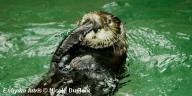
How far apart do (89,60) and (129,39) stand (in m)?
1.92

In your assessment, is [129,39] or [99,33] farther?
[129,39]

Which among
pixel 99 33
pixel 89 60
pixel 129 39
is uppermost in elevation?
pixel 99 33

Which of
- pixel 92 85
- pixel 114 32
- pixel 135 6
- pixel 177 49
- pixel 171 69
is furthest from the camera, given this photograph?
pixel 135 6

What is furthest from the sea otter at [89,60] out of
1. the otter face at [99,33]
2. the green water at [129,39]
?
the green water at [129,39]

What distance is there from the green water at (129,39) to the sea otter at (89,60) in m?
Result: 0.58

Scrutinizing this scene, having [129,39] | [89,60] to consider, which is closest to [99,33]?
[89,60]

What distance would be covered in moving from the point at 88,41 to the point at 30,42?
6.97 feet

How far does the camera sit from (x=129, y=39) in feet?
20.7

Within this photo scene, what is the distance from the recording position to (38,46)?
6266 millimetres

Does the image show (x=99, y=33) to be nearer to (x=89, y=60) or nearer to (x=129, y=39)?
(x=89, y=60)

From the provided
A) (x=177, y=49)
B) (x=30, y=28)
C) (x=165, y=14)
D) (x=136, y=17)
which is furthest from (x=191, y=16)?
(x=30, y=28)

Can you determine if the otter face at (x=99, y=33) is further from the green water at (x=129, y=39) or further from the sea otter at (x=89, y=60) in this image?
the green water at (x=129, y=39)

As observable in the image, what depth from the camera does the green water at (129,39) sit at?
536 centimetres

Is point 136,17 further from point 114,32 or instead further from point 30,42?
point 114,32
